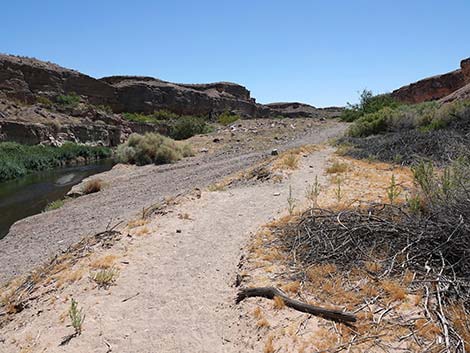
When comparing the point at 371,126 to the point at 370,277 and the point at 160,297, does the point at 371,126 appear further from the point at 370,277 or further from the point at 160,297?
the point at 160,297

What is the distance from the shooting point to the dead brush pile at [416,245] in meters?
3.39

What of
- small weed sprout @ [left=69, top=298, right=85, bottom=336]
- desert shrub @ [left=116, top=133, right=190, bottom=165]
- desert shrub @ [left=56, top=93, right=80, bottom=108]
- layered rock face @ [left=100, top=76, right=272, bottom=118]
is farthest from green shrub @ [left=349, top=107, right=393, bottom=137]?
layered rock face @ [left=100, top=76, right=272, bottom=118]

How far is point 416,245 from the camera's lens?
430 centimetres

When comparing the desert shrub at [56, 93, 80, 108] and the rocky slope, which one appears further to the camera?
the desert shrub at [56, 93, 80, 108]

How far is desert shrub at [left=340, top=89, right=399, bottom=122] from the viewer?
30.0 meters

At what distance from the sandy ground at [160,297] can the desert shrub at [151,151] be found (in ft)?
47.9

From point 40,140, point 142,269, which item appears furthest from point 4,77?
point 142,269

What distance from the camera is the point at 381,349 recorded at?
3002mm

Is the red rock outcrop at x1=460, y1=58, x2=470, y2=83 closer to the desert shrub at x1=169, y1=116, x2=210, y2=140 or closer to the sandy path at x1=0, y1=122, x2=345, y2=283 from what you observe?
the desert shrub at x1=169, y1=116, x2=210, y2=140

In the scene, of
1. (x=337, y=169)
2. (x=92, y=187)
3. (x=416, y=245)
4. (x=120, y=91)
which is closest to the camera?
(x=416, y=245)

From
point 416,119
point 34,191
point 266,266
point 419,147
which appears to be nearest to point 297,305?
point 266,266

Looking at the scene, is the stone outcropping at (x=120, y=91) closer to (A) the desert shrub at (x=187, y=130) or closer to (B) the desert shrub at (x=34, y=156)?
(B) the desert shrub at (x=34, y=156)

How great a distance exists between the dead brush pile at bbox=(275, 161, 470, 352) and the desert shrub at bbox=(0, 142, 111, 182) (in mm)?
21204

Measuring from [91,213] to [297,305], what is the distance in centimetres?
881
